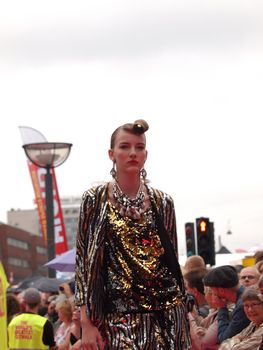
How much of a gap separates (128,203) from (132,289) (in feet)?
1.72

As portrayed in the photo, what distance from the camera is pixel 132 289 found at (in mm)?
6207

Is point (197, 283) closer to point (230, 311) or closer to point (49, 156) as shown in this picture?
point (230, 311)

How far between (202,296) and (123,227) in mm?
5269

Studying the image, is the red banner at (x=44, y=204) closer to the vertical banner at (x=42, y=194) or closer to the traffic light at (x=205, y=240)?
the vertical banner at (x=42, y=194)

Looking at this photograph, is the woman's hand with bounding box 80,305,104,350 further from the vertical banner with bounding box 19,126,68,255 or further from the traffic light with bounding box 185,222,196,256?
the vertical banner with bounding box 19,126,68,255

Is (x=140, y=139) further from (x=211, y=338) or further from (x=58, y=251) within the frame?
(x=58, y=251)

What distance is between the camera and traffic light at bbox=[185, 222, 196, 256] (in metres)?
20.1

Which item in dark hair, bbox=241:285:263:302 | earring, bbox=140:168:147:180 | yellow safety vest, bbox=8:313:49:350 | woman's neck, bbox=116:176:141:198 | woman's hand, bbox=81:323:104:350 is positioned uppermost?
earring, bbox=140:168:147:180

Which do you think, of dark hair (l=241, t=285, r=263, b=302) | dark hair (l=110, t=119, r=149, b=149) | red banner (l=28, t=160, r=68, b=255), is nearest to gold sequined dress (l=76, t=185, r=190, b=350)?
dark hair (l=110, t=119, r=149, b=149)

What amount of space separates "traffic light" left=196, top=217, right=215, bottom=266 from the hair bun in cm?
1264

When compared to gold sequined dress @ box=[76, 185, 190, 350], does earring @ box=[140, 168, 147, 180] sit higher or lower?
higher

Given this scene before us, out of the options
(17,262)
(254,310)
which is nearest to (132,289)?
(254,310)

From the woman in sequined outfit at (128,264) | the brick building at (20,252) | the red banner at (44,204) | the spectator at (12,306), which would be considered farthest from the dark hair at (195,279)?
the brick building at (20,252)

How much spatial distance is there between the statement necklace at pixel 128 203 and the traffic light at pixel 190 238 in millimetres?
13624
